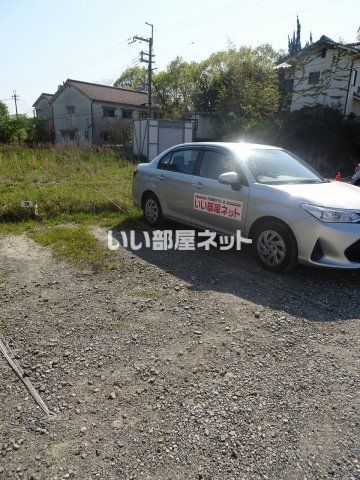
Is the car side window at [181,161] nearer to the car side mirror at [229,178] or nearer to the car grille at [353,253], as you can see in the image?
the car side mirror at [229,178]

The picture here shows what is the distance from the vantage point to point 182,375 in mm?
2596

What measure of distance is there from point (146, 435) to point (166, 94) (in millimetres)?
46356

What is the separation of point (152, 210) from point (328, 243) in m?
3.10

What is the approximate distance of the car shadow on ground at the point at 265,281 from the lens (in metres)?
3.58

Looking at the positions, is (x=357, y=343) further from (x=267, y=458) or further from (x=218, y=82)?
(x=218, y=82)

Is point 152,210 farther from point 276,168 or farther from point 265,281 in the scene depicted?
point 265,281

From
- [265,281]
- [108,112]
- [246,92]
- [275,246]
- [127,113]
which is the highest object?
[246,92]

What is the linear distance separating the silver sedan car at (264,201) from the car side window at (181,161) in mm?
15

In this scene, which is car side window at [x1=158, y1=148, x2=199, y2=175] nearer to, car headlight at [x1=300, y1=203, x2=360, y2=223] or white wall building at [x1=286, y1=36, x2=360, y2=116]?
car headlight at [x1=300, y1=203, x2=360, y2=223]

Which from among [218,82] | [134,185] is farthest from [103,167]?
[218,82]

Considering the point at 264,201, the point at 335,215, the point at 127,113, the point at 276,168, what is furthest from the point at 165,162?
the point at 127,113

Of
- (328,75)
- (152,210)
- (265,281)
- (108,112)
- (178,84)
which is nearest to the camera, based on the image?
(265,281)

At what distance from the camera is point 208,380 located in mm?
2545

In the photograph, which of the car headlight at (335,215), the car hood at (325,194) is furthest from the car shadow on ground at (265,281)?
the car hood at (325,194)
